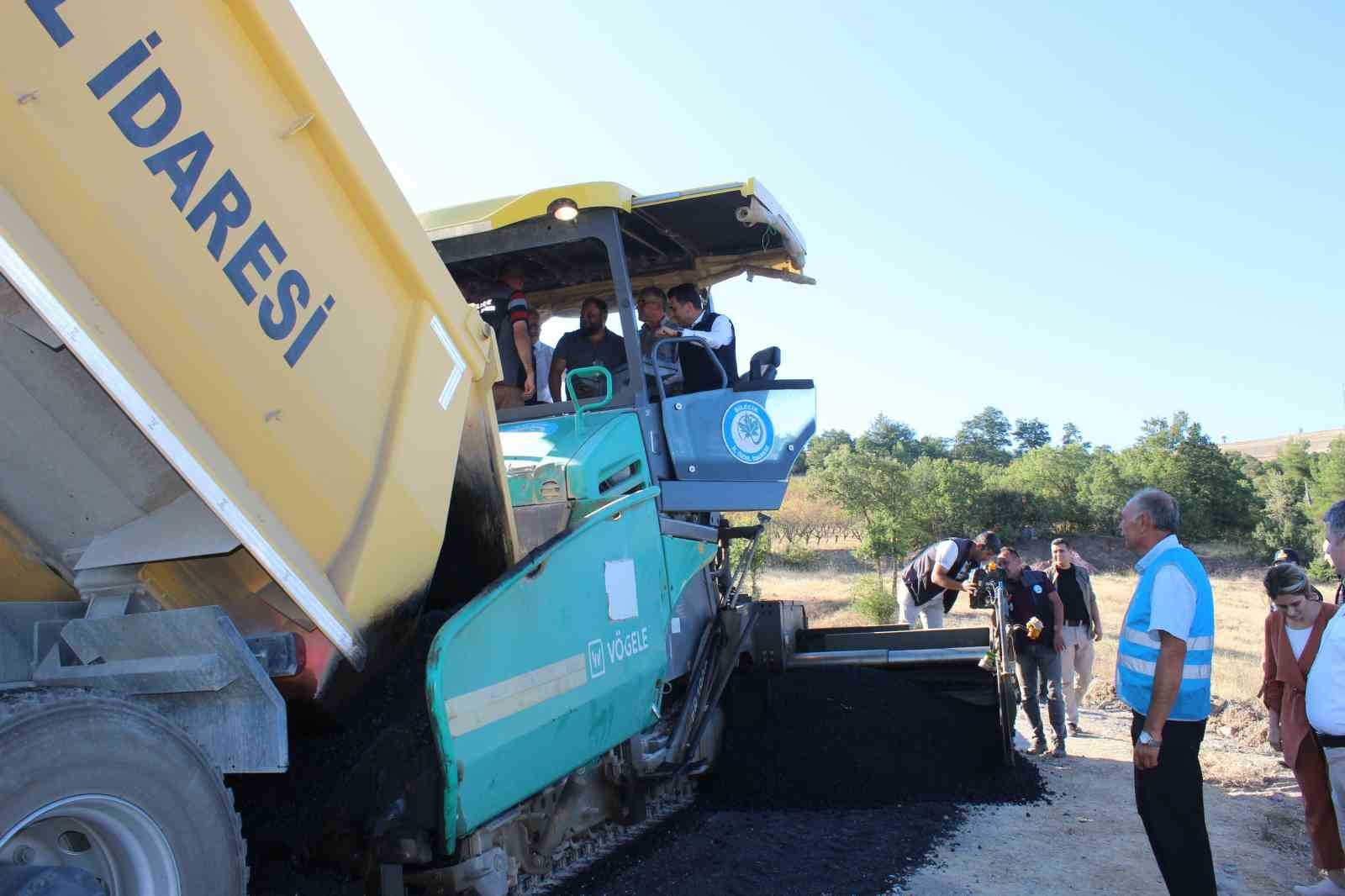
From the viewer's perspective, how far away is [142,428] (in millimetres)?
2168

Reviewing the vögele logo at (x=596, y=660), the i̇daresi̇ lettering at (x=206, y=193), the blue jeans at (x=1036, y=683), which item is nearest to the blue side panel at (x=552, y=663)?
the vögele logo at (x=596, y=660)

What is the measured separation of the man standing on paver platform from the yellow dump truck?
6.64 feet

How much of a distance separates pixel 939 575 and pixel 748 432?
3296 mm

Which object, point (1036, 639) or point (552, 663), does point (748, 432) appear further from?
point (1036, 639)

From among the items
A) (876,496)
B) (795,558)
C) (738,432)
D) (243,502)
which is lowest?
(795,558)

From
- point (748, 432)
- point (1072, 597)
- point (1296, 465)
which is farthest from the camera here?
point (1296, 465)

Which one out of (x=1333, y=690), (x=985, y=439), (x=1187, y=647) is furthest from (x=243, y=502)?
(x=985, y=439)

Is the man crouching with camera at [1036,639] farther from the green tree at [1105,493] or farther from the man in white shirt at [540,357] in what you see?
the green tree at [1105,493]

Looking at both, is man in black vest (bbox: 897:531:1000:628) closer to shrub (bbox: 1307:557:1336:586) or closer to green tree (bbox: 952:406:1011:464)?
shrub (bbox: 1307:557:1336:586)

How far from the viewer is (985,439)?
280 ft

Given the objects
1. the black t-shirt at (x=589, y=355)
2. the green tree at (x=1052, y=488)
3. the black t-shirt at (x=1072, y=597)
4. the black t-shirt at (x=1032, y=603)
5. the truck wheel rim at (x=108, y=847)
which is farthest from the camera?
the green tree at (x=1052, y=488)

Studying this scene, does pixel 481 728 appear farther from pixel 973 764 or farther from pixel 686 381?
pixel 973 764

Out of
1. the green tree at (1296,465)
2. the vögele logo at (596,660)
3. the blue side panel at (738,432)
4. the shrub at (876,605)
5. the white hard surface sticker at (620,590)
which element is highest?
the green tree at (1296,465)

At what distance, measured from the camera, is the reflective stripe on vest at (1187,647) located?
3.93 m
